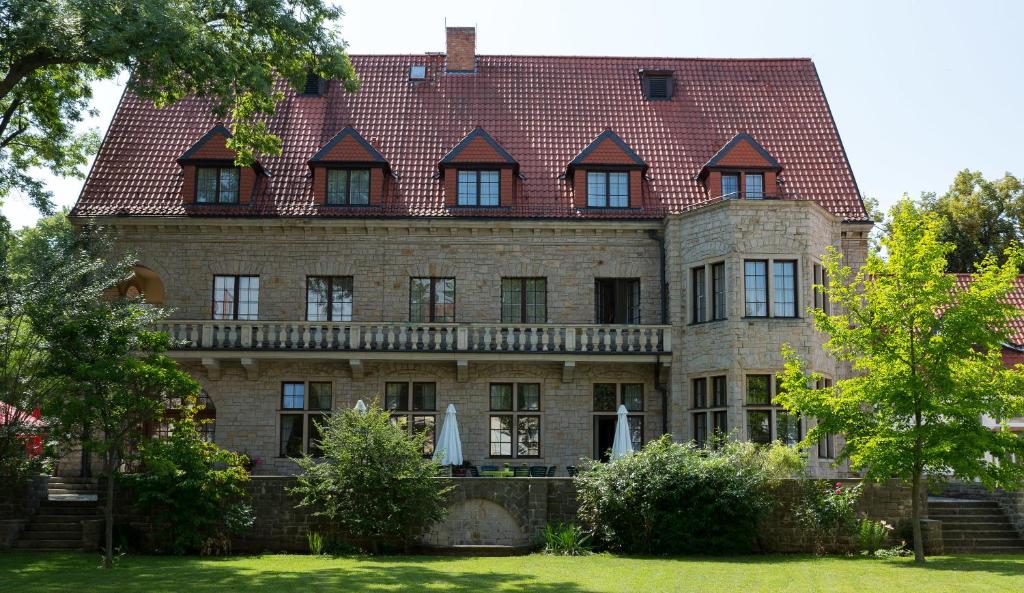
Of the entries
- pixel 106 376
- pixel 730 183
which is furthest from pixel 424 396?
pixel 106 376

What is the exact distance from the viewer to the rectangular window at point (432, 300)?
29484 millimetres

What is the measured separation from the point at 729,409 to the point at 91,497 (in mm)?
15698

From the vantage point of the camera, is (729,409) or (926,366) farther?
(729,409)

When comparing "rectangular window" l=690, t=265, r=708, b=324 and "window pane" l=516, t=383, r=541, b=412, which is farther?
"window pane" l=516, t=383, r=541, b=412

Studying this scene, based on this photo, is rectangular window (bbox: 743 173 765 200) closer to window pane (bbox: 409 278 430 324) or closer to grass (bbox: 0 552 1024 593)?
window pane (bbox: 409 278 430 324)

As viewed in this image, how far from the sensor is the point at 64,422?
19.4 meters

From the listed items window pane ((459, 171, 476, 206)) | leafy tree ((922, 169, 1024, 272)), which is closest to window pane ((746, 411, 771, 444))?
window pane ((459, 171, 476, 206))

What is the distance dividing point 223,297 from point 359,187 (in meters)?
4.82

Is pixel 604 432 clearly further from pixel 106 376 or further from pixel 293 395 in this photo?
pixel 106 376

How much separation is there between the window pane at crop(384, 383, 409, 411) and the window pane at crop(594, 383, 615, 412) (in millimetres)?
5152

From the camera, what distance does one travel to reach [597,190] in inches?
1195

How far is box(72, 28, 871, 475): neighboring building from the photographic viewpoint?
27469mm

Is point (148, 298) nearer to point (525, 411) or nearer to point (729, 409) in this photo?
point (525, 411)

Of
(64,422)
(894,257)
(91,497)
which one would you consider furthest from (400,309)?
(894,257)
